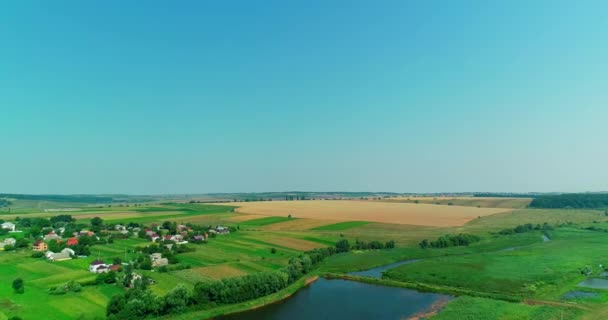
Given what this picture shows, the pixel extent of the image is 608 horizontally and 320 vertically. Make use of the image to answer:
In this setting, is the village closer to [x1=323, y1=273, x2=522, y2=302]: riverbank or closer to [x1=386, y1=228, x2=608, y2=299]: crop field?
[x1=323, y1=273, x2=522, y2=302]: riverbank

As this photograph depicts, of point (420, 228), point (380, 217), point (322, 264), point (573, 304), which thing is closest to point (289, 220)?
point (380, 217)

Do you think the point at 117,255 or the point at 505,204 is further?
the point at 505,204

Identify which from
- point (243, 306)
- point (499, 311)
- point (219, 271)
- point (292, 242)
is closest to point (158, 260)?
point (219, 271)

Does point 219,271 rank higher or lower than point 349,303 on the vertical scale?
higher

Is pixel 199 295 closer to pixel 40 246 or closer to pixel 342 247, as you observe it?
pixel 342 247

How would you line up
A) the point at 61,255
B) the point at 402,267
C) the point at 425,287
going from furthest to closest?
the point at 61,255 → the point at 402,267 → the point at 425,287

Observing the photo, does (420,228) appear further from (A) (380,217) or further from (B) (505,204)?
(B) (505,204)

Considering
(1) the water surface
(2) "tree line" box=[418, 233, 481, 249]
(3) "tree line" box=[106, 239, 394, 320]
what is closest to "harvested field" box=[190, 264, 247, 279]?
(3) "tree line" box=[106, 239, 394, 320]
